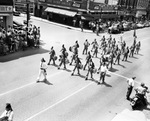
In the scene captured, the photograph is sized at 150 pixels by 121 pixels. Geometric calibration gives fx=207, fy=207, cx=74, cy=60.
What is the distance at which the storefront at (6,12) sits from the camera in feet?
76.5

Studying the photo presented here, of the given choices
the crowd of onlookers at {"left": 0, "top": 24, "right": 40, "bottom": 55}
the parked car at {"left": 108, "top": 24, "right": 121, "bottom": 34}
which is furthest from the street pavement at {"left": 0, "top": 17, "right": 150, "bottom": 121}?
the parked car at {"left": 108, "top": 24, "right": 121, "bottom": 34}

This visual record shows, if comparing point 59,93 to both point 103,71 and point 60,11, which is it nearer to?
point 103,71

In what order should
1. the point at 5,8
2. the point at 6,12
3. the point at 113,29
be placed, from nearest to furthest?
1. the point at 5,8
2. the point at 6,12
3. the point at 113,29

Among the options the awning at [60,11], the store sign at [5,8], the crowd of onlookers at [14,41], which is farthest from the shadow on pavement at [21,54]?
the awning at [60,11]

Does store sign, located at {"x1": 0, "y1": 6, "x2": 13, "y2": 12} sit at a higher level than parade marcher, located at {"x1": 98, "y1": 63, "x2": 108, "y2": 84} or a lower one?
higher

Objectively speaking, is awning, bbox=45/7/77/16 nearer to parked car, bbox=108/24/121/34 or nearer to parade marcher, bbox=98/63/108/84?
parked car, bbox=108/24/121/34

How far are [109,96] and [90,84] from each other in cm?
188

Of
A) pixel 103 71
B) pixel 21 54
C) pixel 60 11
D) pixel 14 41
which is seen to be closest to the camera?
pixel 103 71

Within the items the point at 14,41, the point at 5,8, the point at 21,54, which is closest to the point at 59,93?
the point at 21,54

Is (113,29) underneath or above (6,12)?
underneath

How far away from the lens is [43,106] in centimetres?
1112

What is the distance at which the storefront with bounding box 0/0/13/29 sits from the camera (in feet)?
76.5

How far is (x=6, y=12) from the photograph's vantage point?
23.9 meters

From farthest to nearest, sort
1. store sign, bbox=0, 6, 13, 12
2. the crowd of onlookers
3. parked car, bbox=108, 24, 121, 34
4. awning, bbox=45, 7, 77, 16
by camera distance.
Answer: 1. awning, bbox=45, 7, 77, 16
2. parked car, bbox=108, 24, 121, 34
3. store sign, bbox=0, 6, 13, 12
4. the crowd of onlookers
